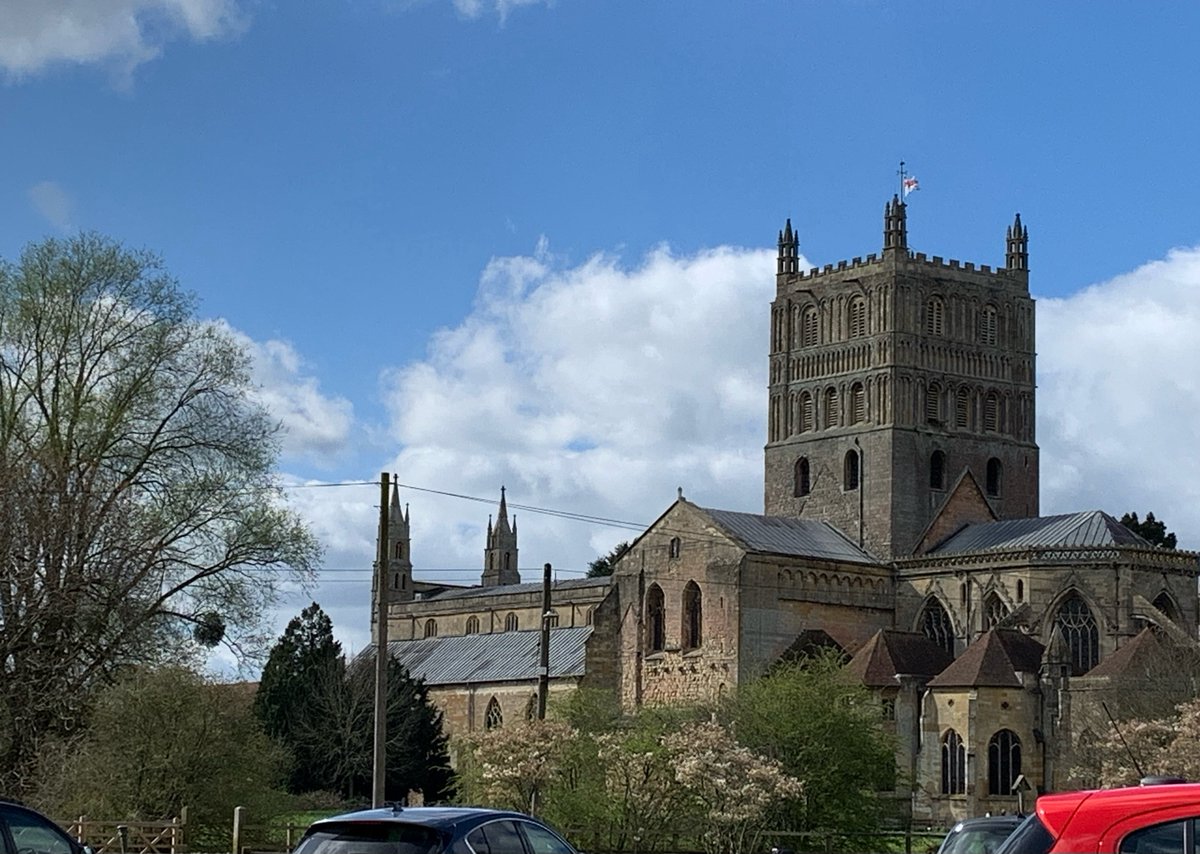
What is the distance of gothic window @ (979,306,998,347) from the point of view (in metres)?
93.4

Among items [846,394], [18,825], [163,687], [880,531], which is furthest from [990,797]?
[18,825]

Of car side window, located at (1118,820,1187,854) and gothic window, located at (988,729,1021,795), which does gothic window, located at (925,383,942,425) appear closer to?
gothic window, located at (988,729,1021,795)

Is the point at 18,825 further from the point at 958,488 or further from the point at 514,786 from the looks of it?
the point at 958,488

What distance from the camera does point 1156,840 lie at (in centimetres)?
1142

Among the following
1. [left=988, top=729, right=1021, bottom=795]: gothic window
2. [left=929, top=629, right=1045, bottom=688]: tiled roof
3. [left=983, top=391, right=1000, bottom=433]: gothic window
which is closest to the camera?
[left=988, top=729, right=1021, bottom=795]: gothic window

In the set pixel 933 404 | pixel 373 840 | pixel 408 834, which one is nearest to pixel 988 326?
pixel 933 404

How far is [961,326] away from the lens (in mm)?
92812

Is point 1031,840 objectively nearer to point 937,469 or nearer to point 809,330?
point 937,469

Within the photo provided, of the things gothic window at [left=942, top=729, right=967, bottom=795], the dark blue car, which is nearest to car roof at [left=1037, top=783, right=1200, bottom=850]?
the dark blue car

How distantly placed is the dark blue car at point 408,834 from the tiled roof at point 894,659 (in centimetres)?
5927

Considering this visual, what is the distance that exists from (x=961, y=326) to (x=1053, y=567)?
631 inches

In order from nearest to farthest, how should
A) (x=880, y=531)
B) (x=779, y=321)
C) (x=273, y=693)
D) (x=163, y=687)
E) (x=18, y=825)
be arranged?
(x=18, y=825) < (x=163, y=687) < (x=273, y=693) < (x=880, y=531) < (x=779, y=321)

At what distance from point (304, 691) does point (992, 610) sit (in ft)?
86.6

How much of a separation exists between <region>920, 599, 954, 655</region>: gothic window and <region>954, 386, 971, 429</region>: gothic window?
9899mm
